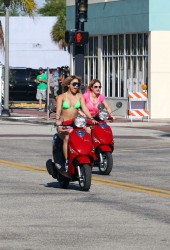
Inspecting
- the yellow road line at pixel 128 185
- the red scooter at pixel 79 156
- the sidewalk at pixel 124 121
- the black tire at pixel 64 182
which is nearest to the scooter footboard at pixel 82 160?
the red scooter at pixel 79 156

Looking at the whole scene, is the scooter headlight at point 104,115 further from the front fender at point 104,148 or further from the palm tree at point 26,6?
the palm tree at point 26,6

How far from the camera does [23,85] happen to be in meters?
54.0

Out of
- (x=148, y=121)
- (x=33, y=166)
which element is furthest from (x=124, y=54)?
(x=33, y=166)

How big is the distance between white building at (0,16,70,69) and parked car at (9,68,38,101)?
55.6 feet

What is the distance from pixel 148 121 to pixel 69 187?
20802mm

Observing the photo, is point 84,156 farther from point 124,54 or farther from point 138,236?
point 124,54

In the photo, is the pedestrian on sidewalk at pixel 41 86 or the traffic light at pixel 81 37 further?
the pedestrian on sidewalk at pixel 41 86

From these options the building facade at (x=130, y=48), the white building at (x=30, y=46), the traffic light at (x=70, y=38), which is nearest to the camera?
the traffic light at (x=70, y=38)

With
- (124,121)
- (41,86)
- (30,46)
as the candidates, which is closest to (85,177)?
(124,121)

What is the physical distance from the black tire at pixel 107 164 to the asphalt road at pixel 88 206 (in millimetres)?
134

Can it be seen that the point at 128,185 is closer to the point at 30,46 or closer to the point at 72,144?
the point at 72,144

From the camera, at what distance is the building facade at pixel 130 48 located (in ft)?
128

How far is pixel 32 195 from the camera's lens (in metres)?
15.0

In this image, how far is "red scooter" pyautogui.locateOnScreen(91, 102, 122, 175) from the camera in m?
17.8
